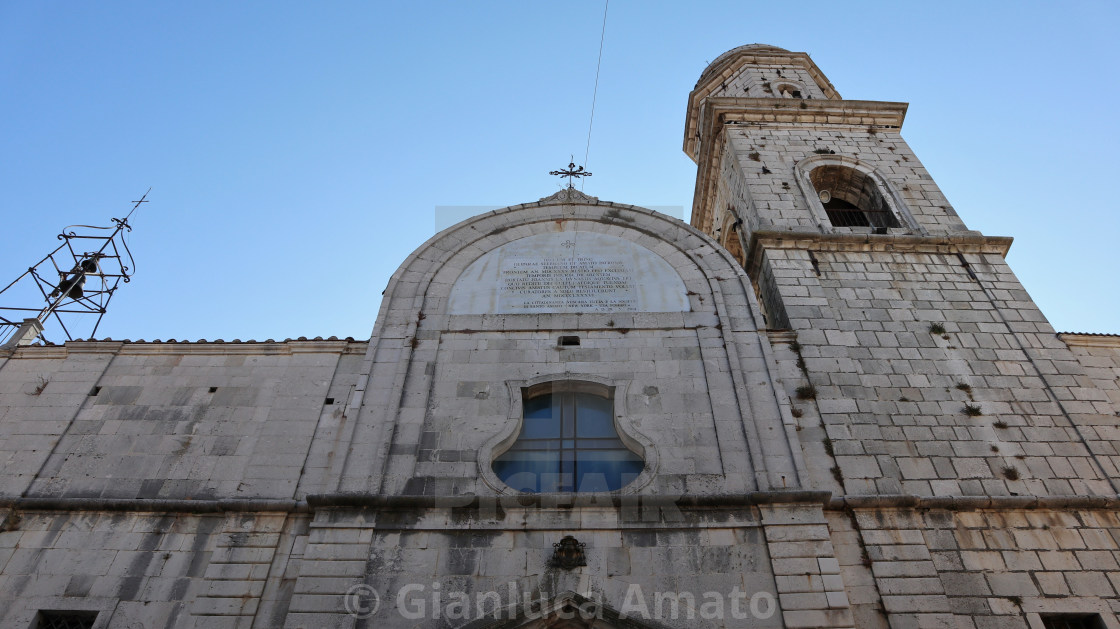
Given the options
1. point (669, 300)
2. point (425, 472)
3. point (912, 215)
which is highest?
point (912, 215)

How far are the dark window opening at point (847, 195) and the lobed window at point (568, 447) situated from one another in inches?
360

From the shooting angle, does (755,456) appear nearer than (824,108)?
Yes

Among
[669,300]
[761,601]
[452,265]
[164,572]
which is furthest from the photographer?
[452,265]

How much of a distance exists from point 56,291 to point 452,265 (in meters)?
8.77

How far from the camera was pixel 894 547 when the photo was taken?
9.29 m

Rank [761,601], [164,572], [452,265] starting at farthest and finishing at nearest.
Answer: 1. [452,265]
2. [164,572]
3. [761,601]

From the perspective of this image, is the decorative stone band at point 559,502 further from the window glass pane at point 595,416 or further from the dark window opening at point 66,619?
the window glass pane at point 595,416

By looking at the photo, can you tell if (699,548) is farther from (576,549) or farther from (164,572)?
(164,572)

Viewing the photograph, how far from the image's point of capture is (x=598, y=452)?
420 inches

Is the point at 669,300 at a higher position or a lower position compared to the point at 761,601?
higher

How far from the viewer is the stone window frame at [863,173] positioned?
1565 cm

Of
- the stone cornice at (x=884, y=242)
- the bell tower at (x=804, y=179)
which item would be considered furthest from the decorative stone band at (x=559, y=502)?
the stone cornice at (x=884, y=242)

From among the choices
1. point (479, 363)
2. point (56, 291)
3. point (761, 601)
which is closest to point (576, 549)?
point (761, 601)

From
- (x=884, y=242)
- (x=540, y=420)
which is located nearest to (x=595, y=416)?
(x=540, y=420)
